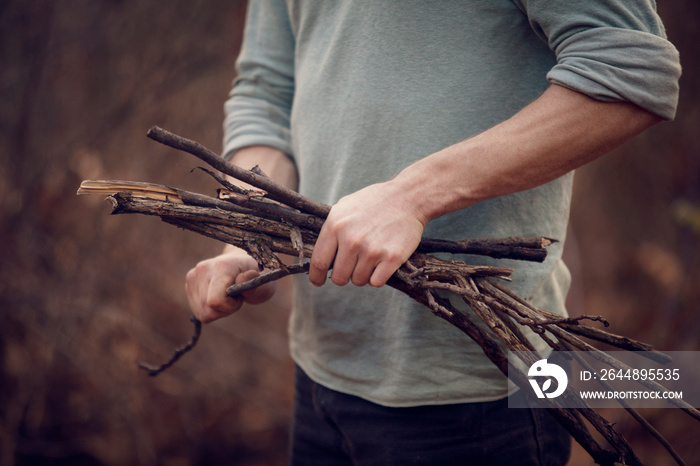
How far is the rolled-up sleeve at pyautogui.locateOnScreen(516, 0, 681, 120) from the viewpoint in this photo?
88 cm

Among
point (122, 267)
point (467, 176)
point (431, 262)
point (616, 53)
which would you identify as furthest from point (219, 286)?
point (122, 267)

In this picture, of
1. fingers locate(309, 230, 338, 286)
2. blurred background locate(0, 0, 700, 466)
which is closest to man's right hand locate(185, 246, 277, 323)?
fingers locate(309, 230, 338, 286)

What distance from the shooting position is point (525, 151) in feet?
3.07

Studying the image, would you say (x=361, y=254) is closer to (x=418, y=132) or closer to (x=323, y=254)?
(x=323, y=254)

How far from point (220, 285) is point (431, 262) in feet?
1.73

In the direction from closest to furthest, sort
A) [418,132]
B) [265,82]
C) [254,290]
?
1. [418,132]
2. [254,290]
3. [265,82]

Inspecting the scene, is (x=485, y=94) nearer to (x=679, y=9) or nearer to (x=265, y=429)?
(x=265, y=429)

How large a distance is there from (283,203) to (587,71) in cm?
64

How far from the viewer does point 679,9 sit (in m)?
3.87

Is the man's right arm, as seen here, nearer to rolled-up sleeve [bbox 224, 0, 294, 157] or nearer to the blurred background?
rolled-up sleeve [bbox 224, 0, 294, 157]

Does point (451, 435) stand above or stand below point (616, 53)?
below

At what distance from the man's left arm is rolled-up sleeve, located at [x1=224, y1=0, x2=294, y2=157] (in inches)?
26.5

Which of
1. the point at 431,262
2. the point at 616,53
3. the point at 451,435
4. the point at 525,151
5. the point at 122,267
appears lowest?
the point at 122,267

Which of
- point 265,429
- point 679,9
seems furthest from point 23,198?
point 679,9
